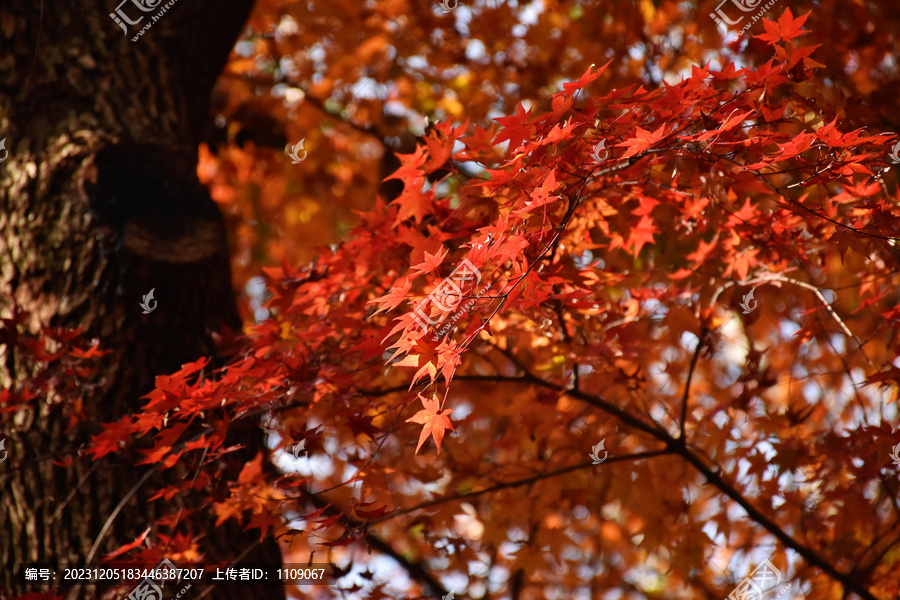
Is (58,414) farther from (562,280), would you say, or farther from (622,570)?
(622,570)

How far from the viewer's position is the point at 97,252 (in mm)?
2266

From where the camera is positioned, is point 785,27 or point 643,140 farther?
point 785,27

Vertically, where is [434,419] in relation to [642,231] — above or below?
below

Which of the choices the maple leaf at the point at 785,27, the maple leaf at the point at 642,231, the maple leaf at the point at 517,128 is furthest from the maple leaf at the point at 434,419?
the maple leaf at the point at 785,27

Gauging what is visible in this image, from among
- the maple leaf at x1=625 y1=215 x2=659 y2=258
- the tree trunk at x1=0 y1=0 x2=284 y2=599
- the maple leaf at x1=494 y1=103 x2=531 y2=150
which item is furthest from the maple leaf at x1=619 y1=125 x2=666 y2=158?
the tree trunk at x1=0 y1=0 x2=284 y2=599

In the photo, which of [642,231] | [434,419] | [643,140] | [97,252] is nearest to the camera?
[643,140]

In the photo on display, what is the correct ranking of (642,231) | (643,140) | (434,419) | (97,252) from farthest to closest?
(97,252), (642,231), (434,419), (643,140)

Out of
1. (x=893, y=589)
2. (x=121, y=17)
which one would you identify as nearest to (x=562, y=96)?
(x=121, y=17)

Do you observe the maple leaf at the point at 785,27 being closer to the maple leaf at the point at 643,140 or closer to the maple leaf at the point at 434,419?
the maple leaf at the point at 643,140

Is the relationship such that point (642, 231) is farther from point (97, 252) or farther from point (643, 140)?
point (97, 252)

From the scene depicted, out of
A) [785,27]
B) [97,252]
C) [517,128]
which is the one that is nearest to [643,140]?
[517,128]

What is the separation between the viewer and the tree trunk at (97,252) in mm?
2164

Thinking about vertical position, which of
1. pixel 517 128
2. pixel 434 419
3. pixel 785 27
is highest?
pixel 785 27

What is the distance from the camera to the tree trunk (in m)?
2.16
